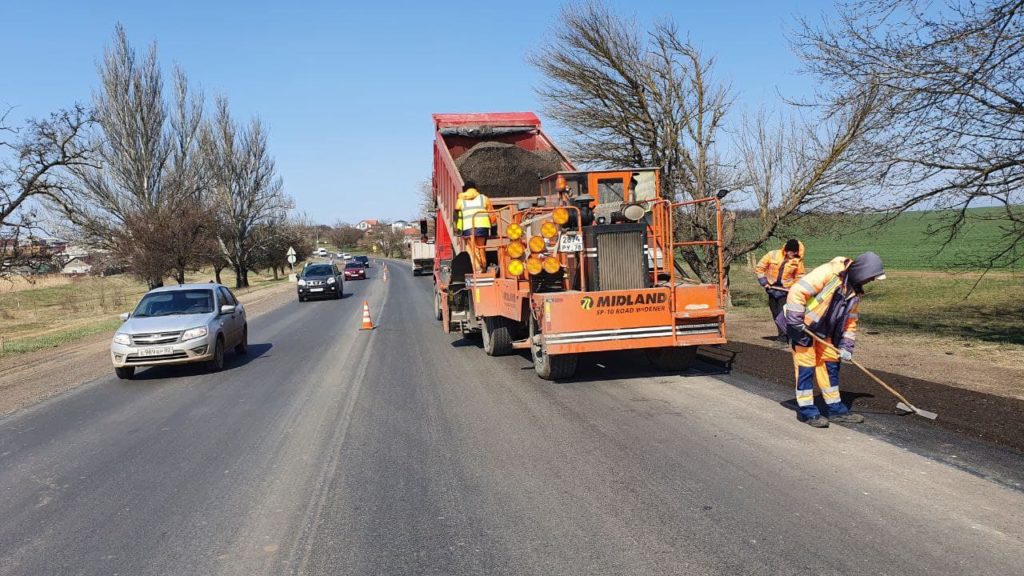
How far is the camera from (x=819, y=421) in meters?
6.96

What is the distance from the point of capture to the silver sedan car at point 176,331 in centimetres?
1173

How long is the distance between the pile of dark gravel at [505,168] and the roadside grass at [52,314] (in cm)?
1289

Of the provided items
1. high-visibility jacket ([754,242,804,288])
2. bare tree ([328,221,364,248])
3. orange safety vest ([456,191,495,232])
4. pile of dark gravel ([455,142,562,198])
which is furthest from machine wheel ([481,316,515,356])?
bare tree ([328,221,364,248])

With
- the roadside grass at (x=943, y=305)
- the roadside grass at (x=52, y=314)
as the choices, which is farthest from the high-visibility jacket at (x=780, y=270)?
the roadside grass at (x=52, y=314)

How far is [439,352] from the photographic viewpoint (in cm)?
1366

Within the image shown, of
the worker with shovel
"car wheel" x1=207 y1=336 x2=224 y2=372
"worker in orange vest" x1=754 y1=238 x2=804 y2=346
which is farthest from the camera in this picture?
"car wheel" x1=207 y1=336 x2=224 y2=372

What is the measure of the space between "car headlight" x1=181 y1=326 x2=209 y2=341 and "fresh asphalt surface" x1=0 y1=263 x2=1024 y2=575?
7.35 ft

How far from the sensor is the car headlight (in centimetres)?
1190

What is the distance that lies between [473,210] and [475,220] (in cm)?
65

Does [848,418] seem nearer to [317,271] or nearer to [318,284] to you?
[318,284]

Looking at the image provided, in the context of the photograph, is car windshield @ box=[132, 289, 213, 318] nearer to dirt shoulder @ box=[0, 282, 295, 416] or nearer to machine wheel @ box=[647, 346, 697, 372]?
dirt shoulder @ box=[0, 282, 295, 416]

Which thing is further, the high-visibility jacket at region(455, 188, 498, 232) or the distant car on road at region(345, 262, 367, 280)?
the distant car on road at region(345, 262, 367, 280)

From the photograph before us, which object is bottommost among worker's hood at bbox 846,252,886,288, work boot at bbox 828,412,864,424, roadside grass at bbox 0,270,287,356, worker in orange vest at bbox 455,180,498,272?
roadside grass at bbox 0,270,287,356

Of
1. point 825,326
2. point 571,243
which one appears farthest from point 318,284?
point 825,326
